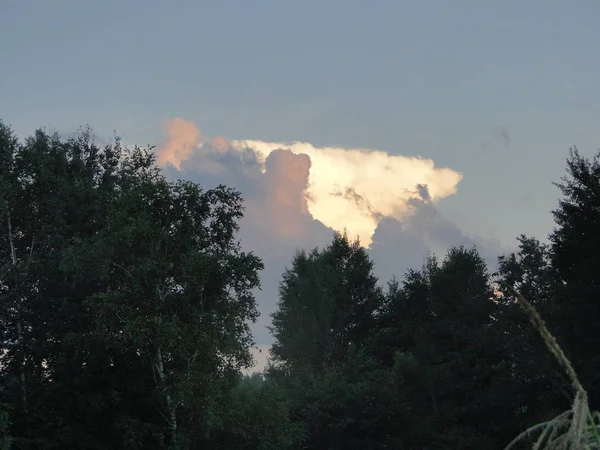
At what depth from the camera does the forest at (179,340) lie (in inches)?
1496

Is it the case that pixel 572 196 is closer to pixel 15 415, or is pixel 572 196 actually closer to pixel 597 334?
pixel 597 334

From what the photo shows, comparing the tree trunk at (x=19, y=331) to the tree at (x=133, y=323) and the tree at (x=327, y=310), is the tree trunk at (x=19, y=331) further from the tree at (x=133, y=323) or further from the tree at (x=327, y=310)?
the tree at (x=327, y=310)

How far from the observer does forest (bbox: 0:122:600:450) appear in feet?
125

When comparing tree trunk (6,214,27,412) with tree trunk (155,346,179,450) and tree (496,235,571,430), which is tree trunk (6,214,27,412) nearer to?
tree trunk (155,346,179,450)

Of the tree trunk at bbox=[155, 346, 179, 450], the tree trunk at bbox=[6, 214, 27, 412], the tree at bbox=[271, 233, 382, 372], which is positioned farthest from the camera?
the tree at bbox=[271, 233, 382, 372]

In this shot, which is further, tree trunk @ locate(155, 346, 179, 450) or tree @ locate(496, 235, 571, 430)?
tree @ locate(496, 235, 571, 430)

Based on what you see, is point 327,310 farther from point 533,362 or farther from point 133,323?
point 133,323

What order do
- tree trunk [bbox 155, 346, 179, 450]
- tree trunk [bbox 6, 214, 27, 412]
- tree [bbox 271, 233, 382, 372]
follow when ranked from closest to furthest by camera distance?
tree trunk [bbox 155, 346, 179, 450]
tree trunk [bbox 6, 214, 27, 412]
tree [bbox 271, 233, 382, 372]

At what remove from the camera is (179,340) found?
37250 millimetres

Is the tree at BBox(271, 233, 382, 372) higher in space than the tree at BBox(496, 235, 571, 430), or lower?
higher

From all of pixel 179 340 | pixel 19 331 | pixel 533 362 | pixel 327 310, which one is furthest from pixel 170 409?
pixel 327 310

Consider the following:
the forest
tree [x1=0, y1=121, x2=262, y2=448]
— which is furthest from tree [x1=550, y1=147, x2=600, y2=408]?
tree [x1=0, y1=121, x2=262, y2=448]

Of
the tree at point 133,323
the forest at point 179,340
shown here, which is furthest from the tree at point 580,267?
the tree at point 133,323

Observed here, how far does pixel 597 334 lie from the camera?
4006cm
